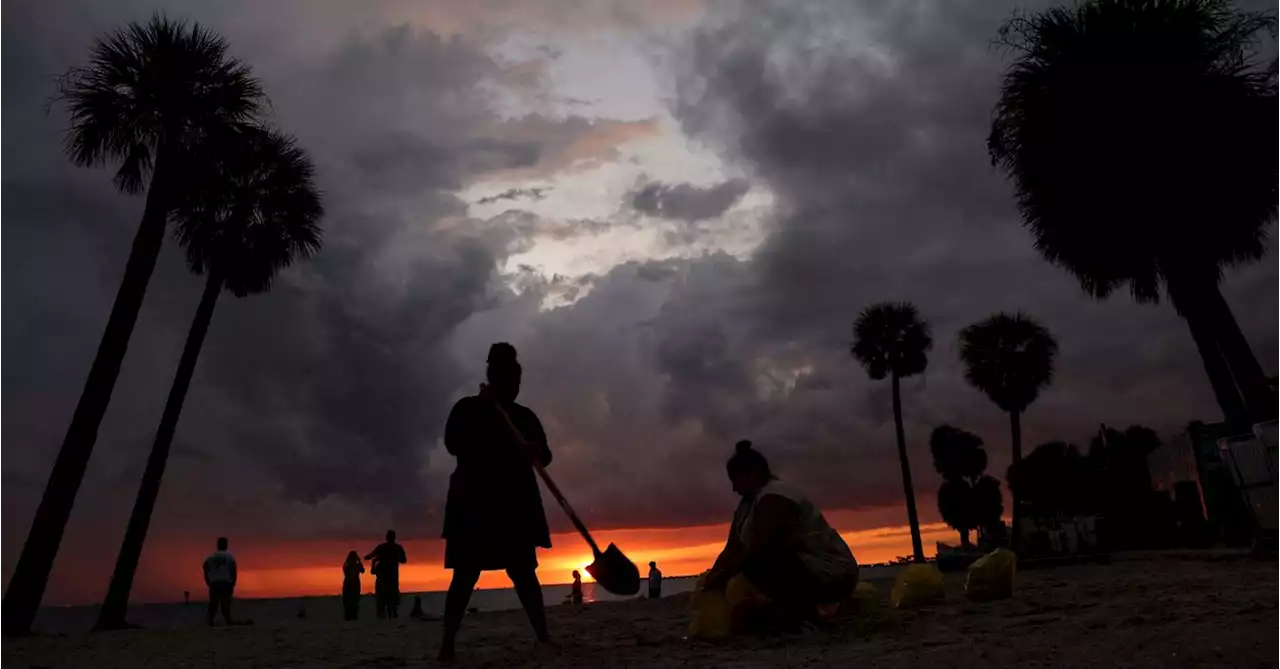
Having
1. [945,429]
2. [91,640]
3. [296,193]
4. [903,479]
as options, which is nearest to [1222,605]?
[91,640]

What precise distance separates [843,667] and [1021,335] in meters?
38.7

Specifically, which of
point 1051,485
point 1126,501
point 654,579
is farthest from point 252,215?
point 1051,485

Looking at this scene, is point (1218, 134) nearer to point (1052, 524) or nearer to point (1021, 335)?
point (1052, 524)

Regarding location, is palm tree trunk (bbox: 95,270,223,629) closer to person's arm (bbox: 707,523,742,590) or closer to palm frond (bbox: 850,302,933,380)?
person's arm (bbox: 707,523,742,590)

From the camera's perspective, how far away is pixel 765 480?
5.31 metres

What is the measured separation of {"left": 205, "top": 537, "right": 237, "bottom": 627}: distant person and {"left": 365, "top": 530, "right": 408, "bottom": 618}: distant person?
2.51 metres

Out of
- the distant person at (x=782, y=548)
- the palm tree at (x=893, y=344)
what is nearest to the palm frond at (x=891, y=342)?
the palm tree at (x=893, y=344)

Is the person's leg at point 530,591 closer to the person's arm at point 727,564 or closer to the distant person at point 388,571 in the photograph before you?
the person's arm at point 727,564

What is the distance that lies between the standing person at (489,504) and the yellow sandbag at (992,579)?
11.7ft

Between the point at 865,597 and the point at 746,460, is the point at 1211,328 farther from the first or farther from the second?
the point at 746,460

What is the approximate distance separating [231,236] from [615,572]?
1662 centimetres

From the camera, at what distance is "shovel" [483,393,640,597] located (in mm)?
5477

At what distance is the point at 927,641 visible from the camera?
4.70 metres

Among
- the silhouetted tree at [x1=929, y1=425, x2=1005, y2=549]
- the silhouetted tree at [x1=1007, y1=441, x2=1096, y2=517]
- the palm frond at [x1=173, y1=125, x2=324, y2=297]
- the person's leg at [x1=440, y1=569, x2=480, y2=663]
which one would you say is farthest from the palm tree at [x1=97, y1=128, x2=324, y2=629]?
the silhouetted tree at [x1=929, y1=425, x2=1005, y2=549]
